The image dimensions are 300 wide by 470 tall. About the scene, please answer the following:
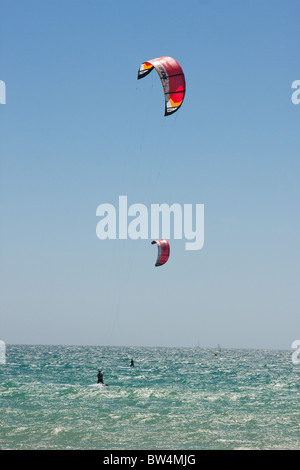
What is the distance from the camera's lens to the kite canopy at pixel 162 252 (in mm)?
26766

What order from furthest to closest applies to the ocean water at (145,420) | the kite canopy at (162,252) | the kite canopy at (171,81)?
the kite canopy at (162,252)
the kite canopy at (171,81)
the ocean water at (145,420)

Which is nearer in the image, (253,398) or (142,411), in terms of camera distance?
(142,411)

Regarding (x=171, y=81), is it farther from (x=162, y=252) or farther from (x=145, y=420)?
(x=145, y=420)

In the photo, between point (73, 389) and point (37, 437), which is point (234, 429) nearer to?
point (37, 437)

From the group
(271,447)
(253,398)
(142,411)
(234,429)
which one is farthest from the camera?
(253,398)

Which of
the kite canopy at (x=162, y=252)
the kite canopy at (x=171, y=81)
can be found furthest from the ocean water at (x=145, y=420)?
the kite canopy at (x=171, y=81)

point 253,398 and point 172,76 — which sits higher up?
point 172,76

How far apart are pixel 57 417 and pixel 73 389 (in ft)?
35.7

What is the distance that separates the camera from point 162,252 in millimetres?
26969

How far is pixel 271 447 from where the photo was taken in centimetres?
1462

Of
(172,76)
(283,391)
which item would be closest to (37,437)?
(172,76)

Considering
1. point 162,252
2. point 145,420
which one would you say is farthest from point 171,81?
point 145,420

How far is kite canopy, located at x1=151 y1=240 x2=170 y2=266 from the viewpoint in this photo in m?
26.8

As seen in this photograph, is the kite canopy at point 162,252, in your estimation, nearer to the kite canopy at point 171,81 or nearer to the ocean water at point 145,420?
the ocean water at point 145,420
